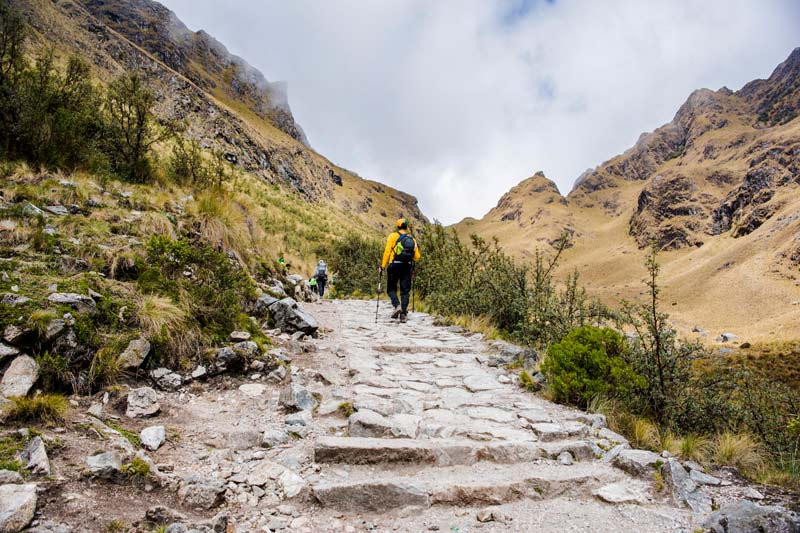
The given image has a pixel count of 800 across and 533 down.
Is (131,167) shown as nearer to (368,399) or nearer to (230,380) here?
(230,380)

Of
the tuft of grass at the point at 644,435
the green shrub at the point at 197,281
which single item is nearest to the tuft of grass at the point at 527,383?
the tuft of grass at the point at 644,435

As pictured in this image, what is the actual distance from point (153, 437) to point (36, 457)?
32.5 inches

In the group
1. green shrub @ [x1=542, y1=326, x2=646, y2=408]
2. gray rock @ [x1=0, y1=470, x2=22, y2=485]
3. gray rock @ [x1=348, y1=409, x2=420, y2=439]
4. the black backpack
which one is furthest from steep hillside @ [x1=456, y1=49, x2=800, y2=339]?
gray rock @ [x1=0, y1=470, x2=22, y2=485]

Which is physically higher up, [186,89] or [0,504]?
[186,89]

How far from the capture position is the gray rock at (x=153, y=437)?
288 centimetres

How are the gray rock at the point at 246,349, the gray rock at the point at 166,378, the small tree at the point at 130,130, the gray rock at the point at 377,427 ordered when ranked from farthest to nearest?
the small tree at the point at 130,130 < the gray rock at the point at 246,349 < the gray rock at the point at 166,378 < the gray rock at the point at 377,427

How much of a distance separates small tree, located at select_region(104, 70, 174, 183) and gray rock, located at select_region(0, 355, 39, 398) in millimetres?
6884

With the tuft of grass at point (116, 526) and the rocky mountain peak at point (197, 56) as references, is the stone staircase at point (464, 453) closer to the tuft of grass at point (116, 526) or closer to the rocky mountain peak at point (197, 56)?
the tuft of grass at point (116, 526)

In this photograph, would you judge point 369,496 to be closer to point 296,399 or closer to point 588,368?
point 296,399

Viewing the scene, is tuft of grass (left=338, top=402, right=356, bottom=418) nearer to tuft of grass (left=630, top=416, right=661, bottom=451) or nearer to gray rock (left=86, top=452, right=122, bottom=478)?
gray rock (left=86, top=452, right=122, bottom=478)

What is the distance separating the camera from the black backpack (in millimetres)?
9742

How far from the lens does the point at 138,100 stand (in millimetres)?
9312

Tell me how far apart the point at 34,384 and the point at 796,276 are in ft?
259

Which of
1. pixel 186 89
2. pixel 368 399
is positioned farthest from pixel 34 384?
pixel 186 89
